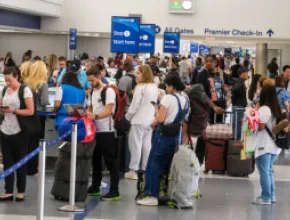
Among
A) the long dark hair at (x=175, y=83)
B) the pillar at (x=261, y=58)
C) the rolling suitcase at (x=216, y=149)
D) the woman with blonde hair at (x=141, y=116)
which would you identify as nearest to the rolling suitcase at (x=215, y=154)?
the rolling suitcase at (x=216, y=149)

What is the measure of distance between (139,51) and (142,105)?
7030 millimetres

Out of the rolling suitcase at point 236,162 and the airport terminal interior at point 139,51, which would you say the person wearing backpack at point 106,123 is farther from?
the rolling suitcase at point 236,162

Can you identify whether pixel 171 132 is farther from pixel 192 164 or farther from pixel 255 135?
pixel 255 135

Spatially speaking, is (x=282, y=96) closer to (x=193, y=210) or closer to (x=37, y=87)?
(x=193, y=210)

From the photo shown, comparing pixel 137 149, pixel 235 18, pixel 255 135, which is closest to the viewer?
pixel 255 135

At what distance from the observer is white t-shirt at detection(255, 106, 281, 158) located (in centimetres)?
Result: 955

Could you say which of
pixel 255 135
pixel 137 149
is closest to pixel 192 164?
pixel 255 135

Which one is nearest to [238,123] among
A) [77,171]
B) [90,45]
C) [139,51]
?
[139,51]

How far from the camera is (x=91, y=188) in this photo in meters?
10.1

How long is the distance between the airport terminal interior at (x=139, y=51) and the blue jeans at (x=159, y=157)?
0.68 ft

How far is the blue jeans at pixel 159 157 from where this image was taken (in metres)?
9.27

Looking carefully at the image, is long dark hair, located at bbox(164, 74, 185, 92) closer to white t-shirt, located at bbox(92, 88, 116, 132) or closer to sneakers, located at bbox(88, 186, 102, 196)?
white t-shirt, located at bbox(92, 88, 116, 132)

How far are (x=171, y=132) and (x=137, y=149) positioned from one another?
2.18 m

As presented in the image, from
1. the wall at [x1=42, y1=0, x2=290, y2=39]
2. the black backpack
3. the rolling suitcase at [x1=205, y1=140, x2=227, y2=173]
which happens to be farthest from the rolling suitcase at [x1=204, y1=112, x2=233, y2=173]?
the wall at [x1=42, y1=0, x2=290, y2=39]
